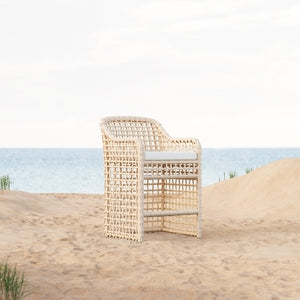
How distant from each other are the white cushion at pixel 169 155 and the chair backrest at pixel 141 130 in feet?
2.27

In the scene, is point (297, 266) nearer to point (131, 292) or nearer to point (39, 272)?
point (131, 292)

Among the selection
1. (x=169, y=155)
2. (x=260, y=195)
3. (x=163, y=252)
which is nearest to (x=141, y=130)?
(x=169, y=155)

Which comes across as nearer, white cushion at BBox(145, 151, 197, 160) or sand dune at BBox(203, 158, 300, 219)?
white cushion at BBox(145, 151, 197, 160)

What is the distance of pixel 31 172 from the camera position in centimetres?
4028

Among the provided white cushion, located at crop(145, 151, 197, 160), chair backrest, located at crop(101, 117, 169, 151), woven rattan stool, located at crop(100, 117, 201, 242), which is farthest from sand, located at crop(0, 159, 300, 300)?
chair backrest, located at crop(101, 117, 169, 151)

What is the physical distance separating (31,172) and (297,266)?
36.4 meters

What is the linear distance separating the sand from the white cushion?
29.7 inches

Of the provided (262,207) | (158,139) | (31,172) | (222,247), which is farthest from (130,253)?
(31,172)

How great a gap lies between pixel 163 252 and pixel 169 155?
1.03m

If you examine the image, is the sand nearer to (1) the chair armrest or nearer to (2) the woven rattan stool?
(2) the woven rattan stool

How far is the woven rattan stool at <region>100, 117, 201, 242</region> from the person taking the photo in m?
6.01

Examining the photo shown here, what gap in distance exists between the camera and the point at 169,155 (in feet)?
19.9

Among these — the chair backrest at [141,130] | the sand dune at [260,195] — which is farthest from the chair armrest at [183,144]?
the sand dune at [260,195]

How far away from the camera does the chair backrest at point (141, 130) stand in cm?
673
